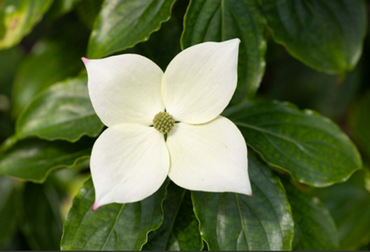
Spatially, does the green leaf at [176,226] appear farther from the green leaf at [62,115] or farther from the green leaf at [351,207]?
the green leaf at [351,207]

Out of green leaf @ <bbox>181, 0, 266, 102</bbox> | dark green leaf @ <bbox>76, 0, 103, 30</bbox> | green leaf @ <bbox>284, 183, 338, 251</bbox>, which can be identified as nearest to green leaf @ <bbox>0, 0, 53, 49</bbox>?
dark green leaf @ <bbox>76, 0, 103, 30</bbox>

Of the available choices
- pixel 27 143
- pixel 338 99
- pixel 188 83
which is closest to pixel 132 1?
pixel 188 83

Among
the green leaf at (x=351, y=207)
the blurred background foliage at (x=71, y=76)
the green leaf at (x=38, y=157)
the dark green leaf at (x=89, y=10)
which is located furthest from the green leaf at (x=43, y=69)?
the green leaf at (x=351, y=207)

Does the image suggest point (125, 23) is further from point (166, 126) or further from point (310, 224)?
point (310, 224)

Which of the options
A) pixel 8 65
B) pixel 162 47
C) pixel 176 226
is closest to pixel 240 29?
pixel 162 47

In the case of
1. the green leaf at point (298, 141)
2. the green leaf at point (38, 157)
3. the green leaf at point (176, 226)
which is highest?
the green leaf at point (298, 141)
